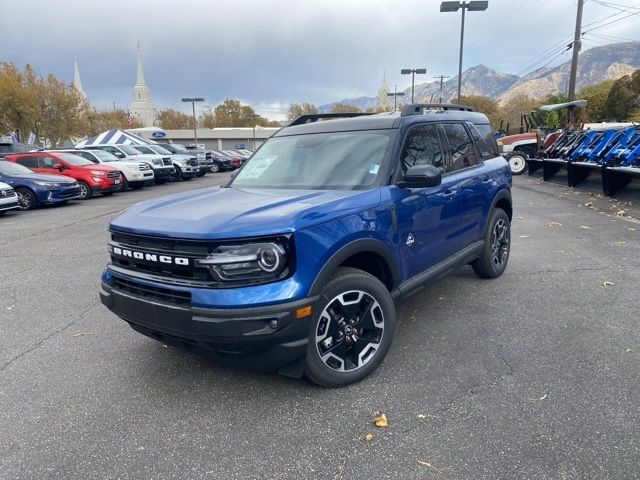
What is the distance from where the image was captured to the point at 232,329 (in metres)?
2.60

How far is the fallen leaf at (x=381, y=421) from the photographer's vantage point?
109 inches

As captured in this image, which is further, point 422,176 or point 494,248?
point 494,248

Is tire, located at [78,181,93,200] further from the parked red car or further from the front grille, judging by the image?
the front grille

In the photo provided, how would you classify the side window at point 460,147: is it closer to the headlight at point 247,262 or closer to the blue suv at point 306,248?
the blue suv at point 306,248

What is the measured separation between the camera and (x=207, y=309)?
264 cm

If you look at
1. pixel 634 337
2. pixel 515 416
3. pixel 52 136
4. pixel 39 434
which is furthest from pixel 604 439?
pixel 52 136

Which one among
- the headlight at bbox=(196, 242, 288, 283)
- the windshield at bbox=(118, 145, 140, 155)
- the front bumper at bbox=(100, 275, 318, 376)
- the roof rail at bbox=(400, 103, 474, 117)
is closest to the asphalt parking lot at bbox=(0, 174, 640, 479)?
the front bumper at bbox=(100, 275, 318, 376)

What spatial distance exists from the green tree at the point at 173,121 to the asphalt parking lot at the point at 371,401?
10430cm

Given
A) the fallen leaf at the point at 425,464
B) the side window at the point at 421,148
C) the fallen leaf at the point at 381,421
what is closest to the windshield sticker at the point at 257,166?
the side window at the point at 421,148

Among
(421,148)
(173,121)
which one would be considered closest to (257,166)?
(421,148)

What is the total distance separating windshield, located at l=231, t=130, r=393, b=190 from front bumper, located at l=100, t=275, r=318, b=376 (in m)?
1.23

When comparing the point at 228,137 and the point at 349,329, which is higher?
the point at 228,137

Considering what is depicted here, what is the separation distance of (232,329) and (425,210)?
1971mm

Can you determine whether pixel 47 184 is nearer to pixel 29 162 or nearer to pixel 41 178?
pixel 41 178
